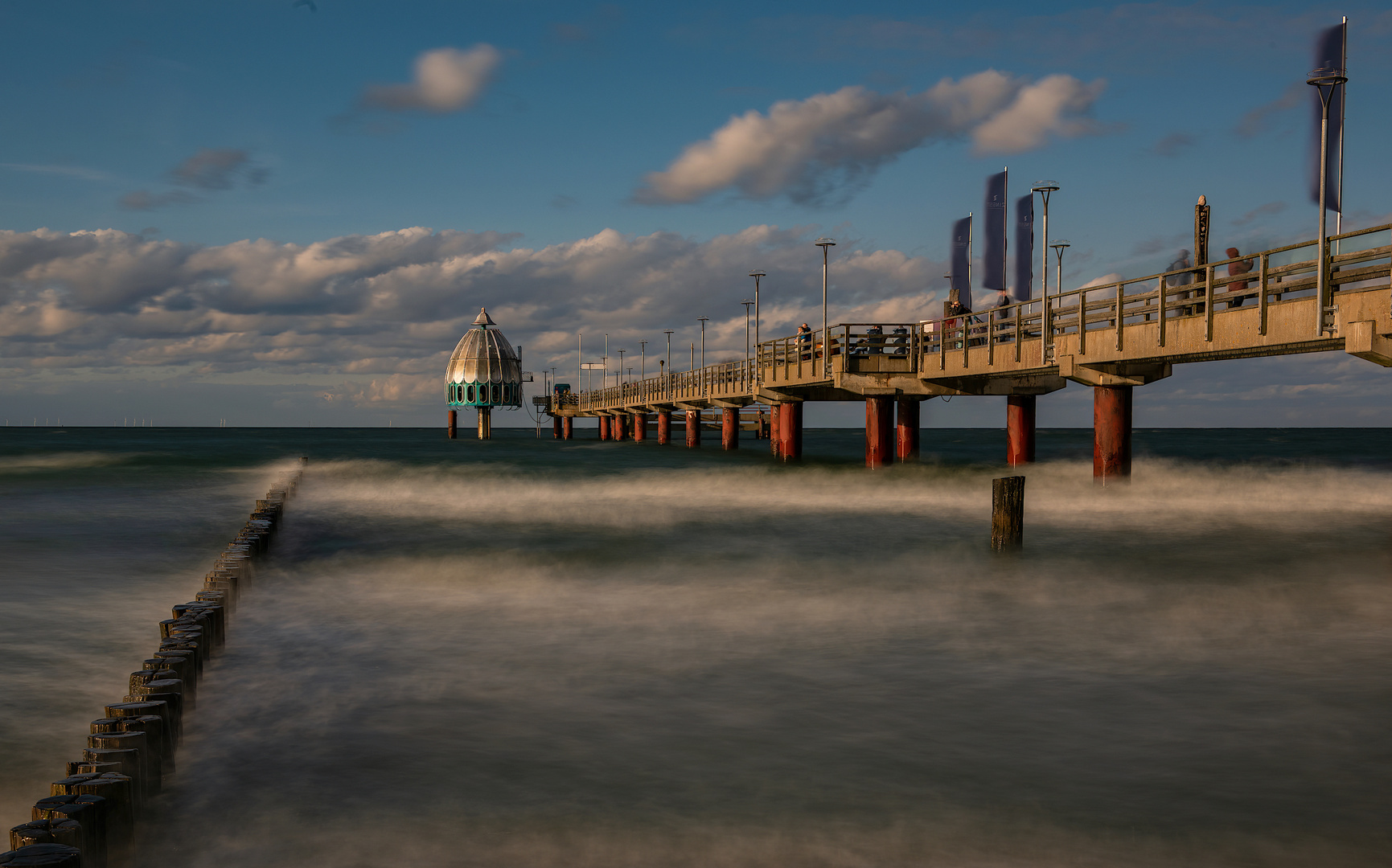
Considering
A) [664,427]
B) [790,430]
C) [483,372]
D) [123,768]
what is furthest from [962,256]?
[483,372]

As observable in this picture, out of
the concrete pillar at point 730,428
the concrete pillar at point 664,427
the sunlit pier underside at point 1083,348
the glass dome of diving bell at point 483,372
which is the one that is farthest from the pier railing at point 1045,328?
the glass dome of diving bell at point 483,372

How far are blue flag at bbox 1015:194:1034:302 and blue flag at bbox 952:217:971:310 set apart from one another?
5.43 metres

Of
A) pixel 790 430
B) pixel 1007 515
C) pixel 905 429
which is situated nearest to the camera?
pixel 1007 515

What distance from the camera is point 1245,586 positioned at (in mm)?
17406

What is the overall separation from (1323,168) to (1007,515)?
321 inches

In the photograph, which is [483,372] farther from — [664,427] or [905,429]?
[905,429]

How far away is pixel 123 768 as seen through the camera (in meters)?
7.16

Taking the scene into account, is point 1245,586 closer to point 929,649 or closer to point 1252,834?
point 929,649

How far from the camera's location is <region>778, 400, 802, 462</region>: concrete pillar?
55.2 metres

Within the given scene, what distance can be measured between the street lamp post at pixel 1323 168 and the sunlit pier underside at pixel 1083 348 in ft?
0.21

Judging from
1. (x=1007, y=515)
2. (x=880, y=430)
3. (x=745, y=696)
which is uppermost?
(x=880, y=430)

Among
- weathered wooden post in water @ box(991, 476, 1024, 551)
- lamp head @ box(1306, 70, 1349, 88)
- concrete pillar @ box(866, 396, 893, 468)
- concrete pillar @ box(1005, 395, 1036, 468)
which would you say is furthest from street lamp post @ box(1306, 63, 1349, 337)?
concrete pillar @ box(866, 396, 893, 468)

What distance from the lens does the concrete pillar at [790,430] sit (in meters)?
55.2

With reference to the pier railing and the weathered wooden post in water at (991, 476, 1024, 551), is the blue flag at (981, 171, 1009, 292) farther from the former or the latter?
the weathered wooden post in water at (991, 476, 1024, 551)
